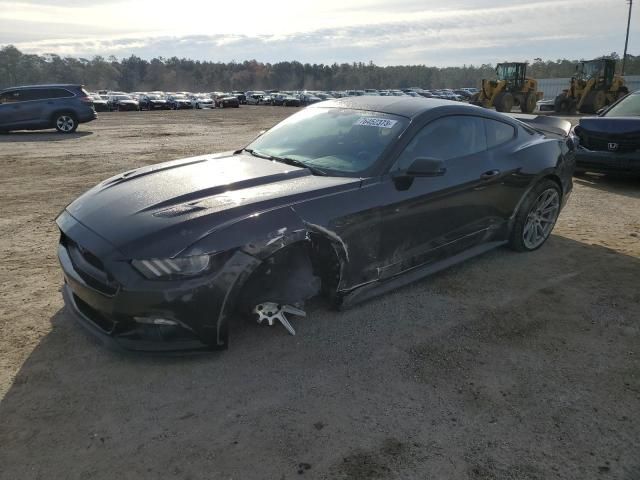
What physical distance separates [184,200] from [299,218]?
726mm

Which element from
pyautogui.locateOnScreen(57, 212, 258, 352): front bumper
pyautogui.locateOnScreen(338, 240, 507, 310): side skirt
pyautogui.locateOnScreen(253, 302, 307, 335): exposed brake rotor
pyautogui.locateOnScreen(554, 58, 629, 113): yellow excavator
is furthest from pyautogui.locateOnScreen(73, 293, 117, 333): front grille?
pyautogui.locateOnScreen(554, 58, 629, 113): yellow excavator

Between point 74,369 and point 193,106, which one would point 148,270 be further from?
point 193,106

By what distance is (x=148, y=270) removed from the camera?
261 centimetres

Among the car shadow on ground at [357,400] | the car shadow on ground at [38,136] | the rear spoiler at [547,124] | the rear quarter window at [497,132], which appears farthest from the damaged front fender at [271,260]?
the car shadow on ground at [38,136]

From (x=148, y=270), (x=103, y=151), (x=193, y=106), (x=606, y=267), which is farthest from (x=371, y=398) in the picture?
(x=193, y=106)

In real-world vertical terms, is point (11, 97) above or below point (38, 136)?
above

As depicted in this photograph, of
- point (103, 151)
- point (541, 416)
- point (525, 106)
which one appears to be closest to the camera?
point (541, 416)

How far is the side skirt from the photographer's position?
3.34 metres

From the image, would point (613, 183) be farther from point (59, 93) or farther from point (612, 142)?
point (59, 93)

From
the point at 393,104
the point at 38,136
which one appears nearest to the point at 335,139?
the point at 393,104

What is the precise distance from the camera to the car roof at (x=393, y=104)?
385 centimetres

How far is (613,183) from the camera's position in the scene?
8.09m

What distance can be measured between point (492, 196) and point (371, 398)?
2.31 meters

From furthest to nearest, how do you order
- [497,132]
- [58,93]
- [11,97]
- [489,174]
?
[58,93], [11,97], [497,132], [489,174]
